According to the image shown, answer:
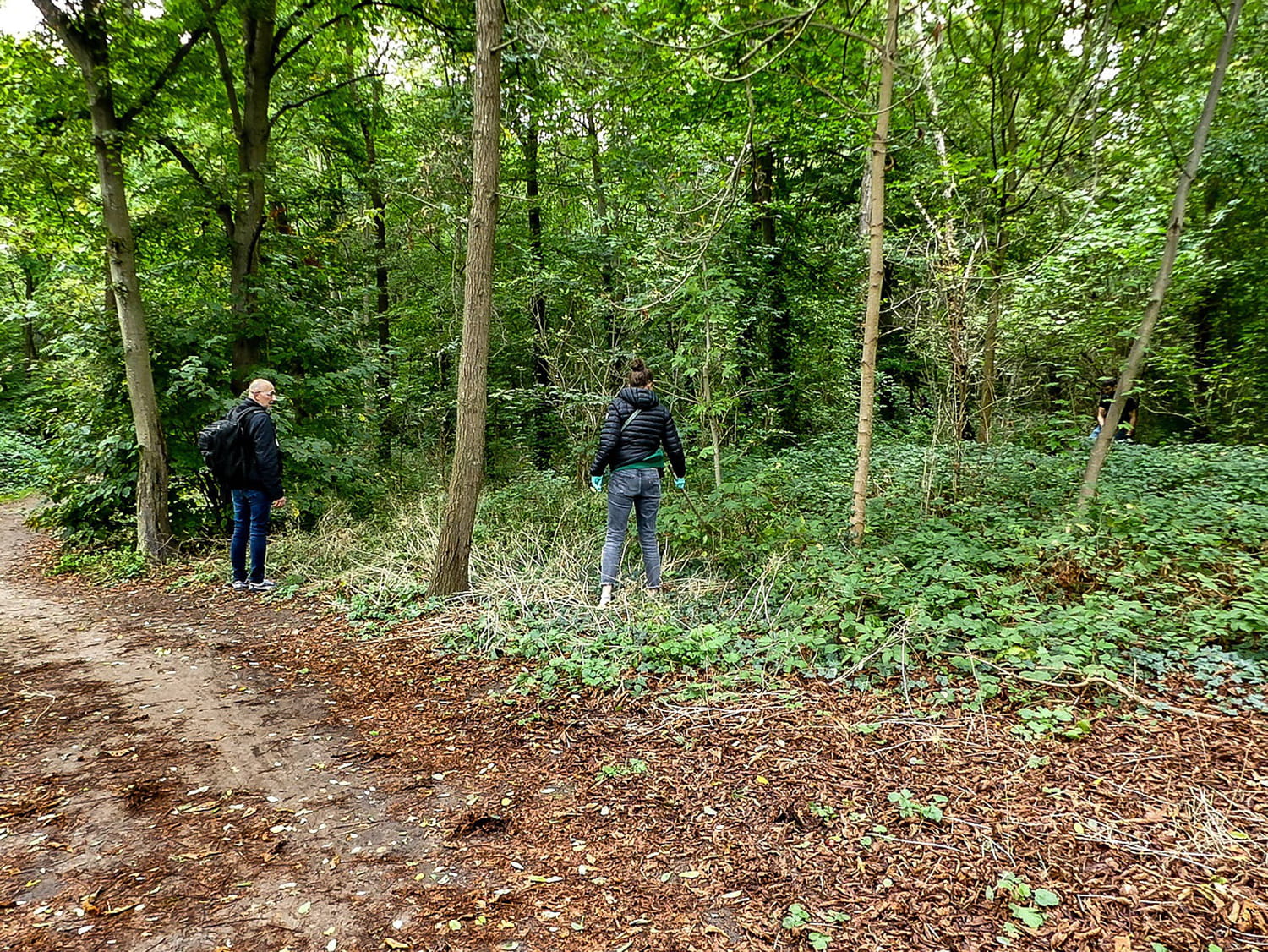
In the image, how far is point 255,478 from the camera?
6.03m

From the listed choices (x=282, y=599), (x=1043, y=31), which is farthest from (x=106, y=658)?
(x=1043, y=31)

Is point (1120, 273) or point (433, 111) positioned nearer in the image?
point (1120, 273)

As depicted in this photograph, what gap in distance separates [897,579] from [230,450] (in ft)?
21.2

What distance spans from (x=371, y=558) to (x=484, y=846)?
4856 millimetres

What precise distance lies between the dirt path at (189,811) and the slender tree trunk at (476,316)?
171 cm

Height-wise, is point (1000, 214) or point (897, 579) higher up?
point (1000, 214)

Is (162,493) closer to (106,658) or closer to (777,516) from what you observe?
(106,658)

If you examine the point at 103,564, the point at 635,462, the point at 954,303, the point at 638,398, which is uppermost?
the point at 954,303

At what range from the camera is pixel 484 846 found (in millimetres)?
2588

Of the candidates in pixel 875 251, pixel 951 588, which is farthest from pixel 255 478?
pixel 951 588

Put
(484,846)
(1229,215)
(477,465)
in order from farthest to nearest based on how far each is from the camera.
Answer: (1229,215)
(477,465)
(484,846)

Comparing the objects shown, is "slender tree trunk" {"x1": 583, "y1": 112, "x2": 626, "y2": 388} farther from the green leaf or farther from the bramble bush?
the green leaf

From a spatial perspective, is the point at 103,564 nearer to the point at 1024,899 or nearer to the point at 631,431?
the point at 631,431

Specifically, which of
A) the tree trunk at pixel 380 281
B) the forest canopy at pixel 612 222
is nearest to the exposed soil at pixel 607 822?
the forest canopy at pixel 612 222
